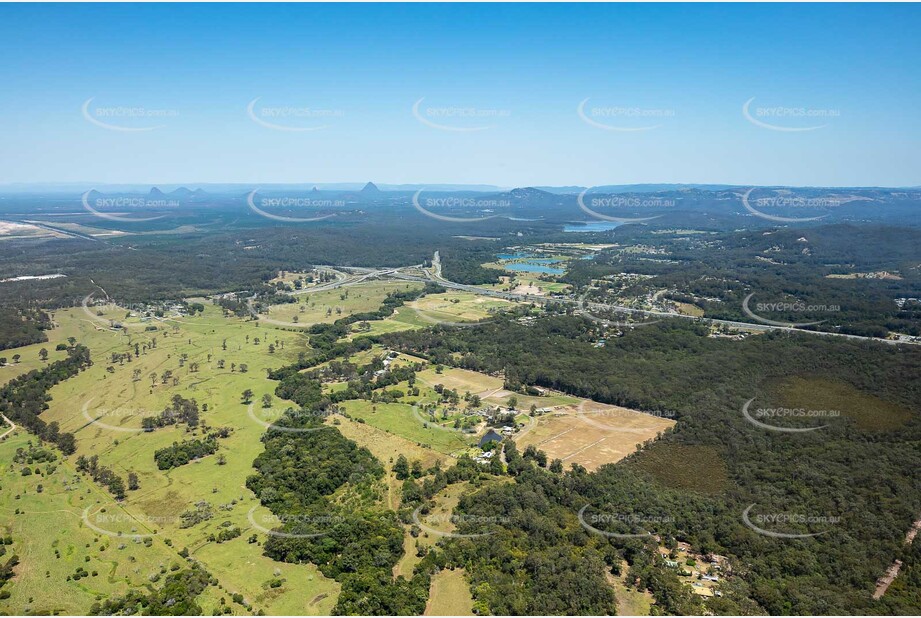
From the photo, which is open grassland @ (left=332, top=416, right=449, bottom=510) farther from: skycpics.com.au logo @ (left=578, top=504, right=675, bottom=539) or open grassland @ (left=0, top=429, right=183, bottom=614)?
open grassland @ (left=0, top=429, right=183, bottom=614)

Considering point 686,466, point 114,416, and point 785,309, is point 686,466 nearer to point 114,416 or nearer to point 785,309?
point 114,416

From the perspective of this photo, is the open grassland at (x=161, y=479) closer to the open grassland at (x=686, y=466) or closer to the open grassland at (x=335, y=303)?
the open grassland at (x=335, y=303)

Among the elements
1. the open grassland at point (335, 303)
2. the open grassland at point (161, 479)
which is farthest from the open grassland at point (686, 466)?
the open grassland at point (335, 303)

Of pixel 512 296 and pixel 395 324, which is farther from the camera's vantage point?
pixel 512 296

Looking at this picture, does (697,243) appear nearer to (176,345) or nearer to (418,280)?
(418,280)

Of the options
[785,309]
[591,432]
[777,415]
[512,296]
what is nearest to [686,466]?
[591,432]

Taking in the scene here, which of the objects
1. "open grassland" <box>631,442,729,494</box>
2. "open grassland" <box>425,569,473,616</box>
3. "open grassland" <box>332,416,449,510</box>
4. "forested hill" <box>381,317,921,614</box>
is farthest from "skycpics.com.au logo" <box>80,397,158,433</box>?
"open grassland" <box>631,442,729,494</box>
